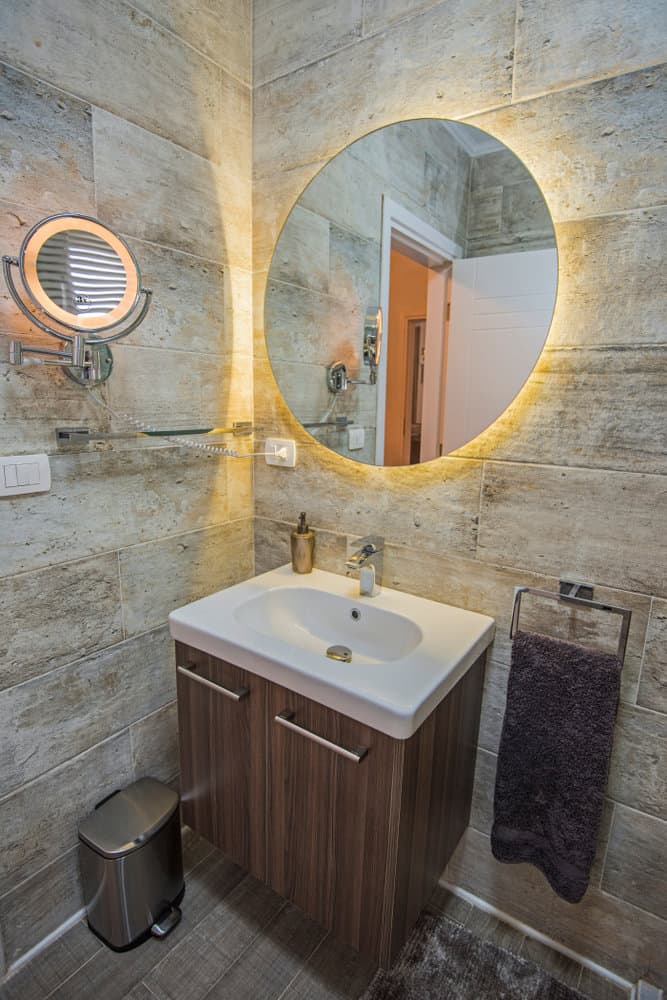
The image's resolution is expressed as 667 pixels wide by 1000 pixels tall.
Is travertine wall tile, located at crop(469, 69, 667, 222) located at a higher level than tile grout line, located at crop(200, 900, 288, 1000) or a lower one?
higher

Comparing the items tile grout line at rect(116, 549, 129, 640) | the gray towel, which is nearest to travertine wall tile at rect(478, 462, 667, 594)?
the gray towel

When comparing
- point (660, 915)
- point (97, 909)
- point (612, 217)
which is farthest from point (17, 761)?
point (612, 217)

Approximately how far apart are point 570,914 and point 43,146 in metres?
2.20

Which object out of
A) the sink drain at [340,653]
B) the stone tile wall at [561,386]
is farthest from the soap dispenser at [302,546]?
the sink drain at [340,653]

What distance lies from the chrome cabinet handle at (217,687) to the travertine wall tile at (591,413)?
2.69 ft

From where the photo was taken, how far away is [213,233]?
4.93ft

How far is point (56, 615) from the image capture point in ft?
4.13

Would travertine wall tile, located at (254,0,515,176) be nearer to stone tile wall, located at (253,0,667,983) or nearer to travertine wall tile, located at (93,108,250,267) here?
stone tile wall, located at (253,0,667,983)

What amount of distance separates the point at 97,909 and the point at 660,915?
4.50ft

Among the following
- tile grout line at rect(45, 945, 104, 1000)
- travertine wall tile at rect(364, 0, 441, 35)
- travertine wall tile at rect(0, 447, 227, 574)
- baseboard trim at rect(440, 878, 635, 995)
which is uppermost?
travertine wall tile at rect(364, 0, 441, 35)

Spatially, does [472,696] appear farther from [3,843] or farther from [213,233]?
[213,233]

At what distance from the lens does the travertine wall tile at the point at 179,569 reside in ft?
4.69

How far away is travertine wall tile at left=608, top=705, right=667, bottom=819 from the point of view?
1.14m

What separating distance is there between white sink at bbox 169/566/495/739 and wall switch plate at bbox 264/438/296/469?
334mm
